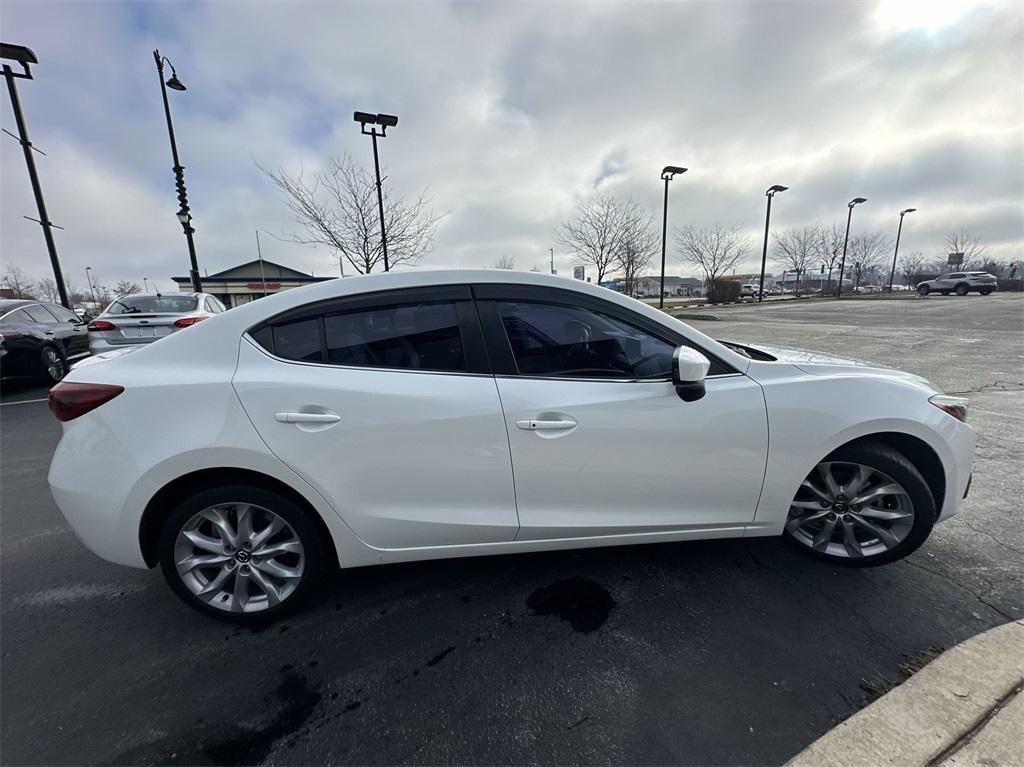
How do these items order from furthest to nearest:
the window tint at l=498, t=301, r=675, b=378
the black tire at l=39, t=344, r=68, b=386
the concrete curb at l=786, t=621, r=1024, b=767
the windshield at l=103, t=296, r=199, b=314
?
the black tire at l=39, t=344, r=68, b=386 < the windshield at l=103, t=296, r=199, b=314 < the window tint at l=498, t=301, r=675, b=378 < the concrete curb at l=786, t=621, r=1024, b=767

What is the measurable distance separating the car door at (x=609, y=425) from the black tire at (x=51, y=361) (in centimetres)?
964

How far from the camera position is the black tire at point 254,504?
1995 millimetres

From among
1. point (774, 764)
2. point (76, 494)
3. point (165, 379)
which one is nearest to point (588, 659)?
point (774, 764)

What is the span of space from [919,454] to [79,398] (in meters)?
4.25

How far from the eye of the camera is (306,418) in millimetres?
1927

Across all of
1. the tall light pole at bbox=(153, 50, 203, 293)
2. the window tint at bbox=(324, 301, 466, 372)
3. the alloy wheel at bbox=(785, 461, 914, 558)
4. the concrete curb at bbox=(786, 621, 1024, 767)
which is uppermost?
the tall light pole at bbox=(153, 50, 203, 293)

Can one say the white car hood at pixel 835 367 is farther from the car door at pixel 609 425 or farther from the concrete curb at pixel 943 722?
the concrete curb at pixel 943 722

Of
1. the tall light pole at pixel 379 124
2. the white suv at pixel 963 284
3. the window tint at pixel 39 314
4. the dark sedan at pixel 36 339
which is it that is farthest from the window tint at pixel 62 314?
the white suv at pixel 963 284

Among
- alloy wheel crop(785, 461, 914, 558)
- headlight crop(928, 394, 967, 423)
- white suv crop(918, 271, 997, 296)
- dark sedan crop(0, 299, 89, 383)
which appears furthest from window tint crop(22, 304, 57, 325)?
white suv crop(918, 271, 997, 296)

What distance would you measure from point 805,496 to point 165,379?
11.0 feet

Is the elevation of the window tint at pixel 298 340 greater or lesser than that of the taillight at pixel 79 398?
greater

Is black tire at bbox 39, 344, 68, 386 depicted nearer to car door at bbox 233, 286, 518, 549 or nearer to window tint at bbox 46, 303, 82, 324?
window tint at bbox 46, 303, 82, 324

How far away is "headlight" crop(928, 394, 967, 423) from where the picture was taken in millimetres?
2322

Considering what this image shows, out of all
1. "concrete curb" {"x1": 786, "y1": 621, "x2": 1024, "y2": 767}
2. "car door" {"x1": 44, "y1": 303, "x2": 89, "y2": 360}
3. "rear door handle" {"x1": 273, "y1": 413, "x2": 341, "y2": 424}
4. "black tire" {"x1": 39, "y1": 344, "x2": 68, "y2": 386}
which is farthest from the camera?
"car door" {"x1": 44, "y1": 303, "x2": 89, "y2": 360}
